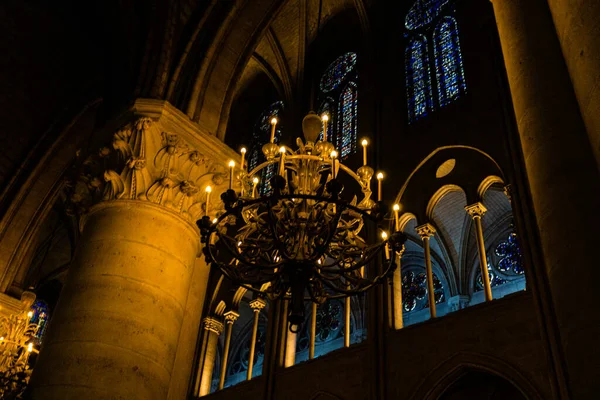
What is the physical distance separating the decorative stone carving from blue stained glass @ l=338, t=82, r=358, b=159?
5.74 m

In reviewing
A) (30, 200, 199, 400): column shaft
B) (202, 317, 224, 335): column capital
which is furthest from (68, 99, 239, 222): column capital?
(202, 317, 224, 335): column capital

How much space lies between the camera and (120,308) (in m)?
6.16

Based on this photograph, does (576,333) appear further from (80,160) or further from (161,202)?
(80,160)

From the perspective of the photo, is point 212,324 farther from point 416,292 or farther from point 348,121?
point 348,121

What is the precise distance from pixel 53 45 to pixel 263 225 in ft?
32.9

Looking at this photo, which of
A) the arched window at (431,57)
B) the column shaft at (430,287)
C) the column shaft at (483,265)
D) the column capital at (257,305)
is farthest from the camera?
the column capital at (257,305)

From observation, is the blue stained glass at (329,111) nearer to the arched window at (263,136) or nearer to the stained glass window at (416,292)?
the arched window at (263,136)

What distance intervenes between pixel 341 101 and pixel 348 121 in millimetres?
817

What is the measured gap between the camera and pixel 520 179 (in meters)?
8.91

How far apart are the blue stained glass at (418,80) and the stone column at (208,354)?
232 inches

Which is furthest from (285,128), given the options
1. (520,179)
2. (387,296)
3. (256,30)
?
(520,179)

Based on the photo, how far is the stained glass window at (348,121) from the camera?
13352mm

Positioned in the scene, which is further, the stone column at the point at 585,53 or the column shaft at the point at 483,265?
the column shaft at the point at 483,265

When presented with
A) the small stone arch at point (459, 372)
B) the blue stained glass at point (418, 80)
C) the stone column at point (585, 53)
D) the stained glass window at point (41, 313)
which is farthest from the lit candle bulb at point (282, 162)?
the stained glass window at point (41, 313)
